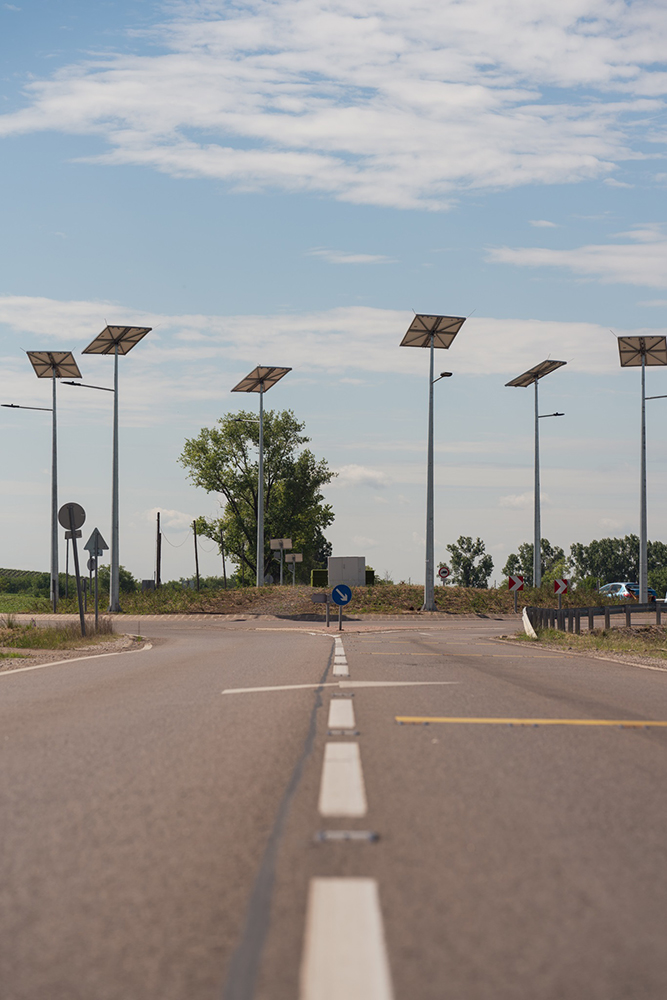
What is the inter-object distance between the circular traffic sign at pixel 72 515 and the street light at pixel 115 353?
2421 cm

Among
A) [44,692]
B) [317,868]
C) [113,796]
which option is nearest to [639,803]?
[317,868]

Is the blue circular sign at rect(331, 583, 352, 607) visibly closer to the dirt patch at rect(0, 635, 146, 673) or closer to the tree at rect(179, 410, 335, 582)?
the dirt patch at rect(0, 635, 146, 673)

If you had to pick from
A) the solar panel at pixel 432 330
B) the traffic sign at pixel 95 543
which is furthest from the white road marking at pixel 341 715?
the solar panel at pixel 432 330

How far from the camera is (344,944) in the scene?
3.26 m

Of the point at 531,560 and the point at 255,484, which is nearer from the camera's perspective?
the point at 255,484

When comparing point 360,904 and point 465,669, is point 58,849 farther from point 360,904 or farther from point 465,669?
point 465,669

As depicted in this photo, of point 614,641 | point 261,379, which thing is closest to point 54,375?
point 261,379

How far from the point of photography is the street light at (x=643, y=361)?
5578cm

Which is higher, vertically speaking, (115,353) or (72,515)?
(115,353)

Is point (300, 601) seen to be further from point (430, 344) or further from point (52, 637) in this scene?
point (52, 637)

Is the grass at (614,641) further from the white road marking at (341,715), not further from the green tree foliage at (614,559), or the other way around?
the green tree foliage at (614,559)

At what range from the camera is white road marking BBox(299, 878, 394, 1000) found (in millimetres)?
2938

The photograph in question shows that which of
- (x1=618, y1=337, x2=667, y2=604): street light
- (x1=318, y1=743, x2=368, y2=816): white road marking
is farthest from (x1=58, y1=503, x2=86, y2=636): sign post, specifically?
(x1=618, y1=337, x2=667, y2=604): street light

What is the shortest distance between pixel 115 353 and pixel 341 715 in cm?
4356
